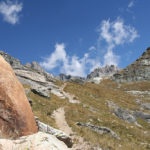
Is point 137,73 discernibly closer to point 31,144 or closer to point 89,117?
point 89,117

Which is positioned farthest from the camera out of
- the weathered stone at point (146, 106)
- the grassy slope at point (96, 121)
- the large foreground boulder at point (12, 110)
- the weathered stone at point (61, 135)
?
the weathered stone at point (146, 106)

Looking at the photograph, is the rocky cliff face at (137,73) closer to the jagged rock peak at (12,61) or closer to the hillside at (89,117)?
the hillside at (89,117)

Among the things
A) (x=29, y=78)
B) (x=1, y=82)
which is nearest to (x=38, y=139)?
(x=1, y=82)

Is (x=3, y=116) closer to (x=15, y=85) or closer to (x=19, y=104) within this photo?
(x=19, y=104)

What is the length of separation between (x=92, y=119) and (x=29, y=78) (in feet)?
76.6

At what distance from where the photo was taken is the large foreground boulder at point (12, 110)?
897cm

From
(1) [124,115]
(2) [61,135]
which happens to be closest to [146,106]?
Answer: (1) [124,115]

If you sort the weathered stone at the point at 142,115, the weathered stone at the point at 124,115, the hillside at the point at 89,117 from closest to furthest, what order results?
the hillside at the point at 89,117 < the weathered stone at the point at 124,115 < the weathered stone at the point at 142,115

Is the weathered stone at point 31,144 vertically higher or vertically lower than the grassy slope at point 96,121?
lower

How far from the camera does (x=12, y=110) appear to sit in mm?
9398

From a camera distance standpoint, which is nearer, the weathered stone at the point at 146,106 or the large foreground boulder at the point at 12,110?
the large foreground boulder at the point at 12,110

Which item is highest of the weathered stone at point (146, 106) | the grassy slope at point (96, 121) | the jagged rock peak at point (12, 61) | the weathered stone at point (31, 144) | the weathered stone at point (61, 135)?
the jagged rock peak at point (12, 61)

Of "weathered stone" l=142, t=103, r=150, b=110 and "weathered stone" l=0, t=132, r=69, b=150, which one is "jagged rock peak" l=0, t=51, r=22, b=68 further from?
"weathered stone" l=0, t=132, r=69, b=150

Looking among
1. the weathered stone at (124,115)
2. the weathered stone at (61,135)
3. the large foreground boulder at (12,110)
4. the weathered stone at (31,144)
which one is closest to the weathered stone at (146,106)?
the weathered stone at (124,115)
